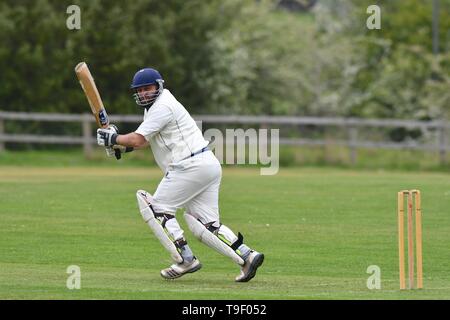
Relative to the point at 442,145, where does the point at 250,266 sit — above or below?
above

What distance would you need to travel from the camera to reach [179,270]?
40.7ft

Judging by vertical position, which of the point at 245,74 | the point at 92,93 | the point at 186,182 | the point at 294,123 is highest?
the point at 92,93

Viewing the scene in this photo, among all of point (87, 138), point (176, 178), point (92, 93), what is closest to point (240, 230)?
point (92, 93)

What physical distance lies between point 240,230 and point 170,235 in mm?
5314

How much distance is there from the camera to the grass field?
1169 centimetres

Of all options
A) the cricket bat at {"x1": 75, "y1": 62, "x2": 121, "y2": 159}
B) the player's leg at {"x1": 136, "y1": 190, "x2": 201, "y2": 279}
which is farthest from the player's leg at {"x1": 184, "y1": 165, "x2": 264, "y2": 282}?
the cricket bat at {"x1": 75, "y1": 62, "x2": 121, "y2": 159}

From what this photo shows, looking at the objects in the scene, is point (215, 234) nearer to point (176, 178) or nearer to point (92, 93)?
point (176, 178)

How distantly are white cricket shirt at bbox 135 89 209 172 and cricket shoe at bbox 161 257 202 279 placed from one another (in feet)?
3.59

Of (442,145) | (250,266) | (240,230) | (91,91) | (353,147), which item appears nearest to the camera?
(250,266)

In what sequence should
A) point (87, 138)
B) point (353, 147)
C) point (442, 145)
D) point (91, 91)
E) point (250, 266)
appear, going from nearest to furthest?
point (250, 266) → point (91, 91) → point (442, 145) → point (353, 147) → point (87, 138)

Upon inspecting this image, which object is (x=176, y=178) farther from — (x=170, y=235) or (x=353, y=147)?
(x=353, y=147)

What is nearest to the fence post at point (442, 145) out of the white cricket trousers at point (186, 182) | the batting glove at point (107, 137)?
the white cricket trousers at point (186, 182)

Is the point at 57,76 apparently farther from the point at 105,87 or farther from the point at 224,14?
the point at 224,14

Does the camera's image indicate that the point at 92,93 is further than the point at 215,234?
Yes
